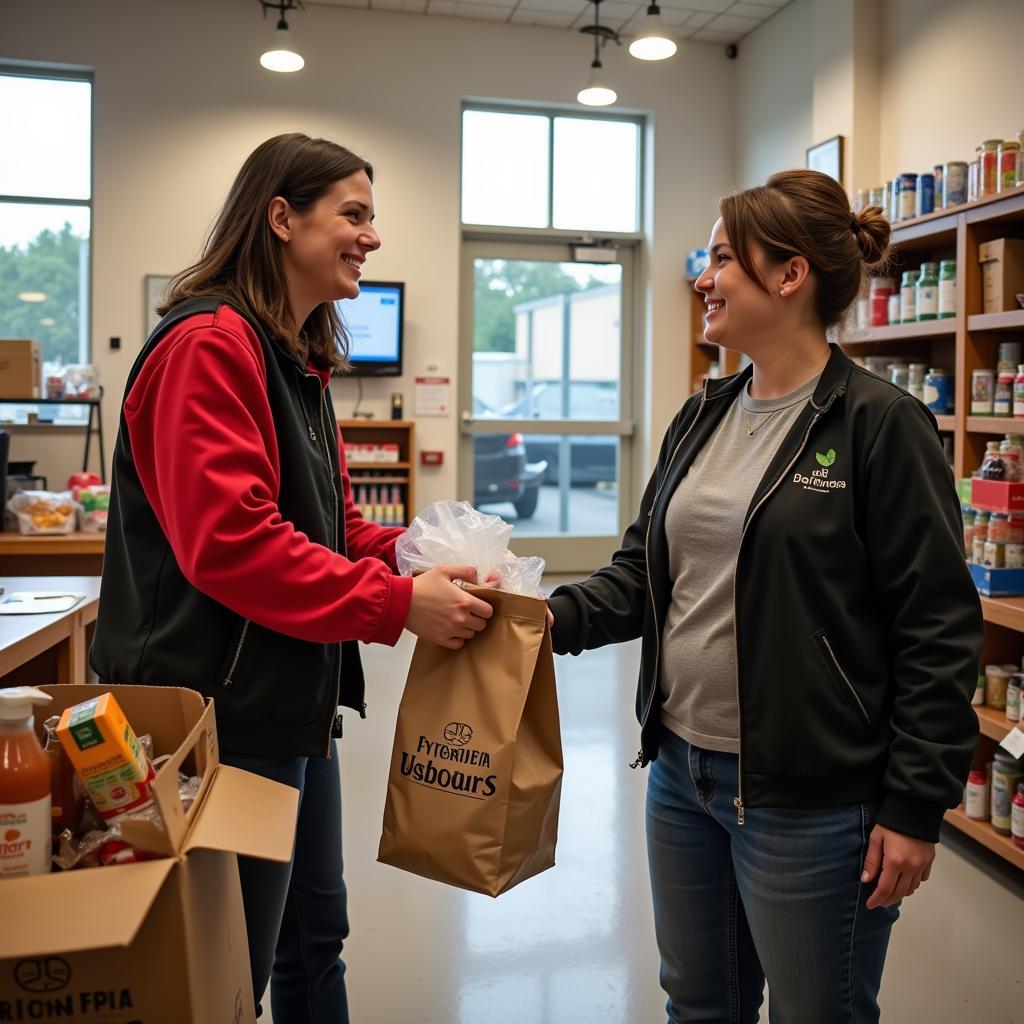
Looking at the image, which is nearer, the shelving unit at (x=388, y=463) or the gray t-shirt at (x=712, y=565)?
the gray t-shirt at (x=712, y=565)

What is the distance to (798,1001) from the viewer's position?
126 centimetres

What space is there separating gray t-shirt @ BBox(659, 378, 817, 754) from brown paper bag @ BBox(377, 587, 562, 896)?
21 centimetres

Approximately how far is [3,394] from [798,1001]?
5728 millimetres

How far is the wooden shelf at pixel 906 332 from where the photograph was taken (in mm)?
3325

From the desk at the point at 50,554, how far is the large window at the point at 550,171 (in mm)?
4166

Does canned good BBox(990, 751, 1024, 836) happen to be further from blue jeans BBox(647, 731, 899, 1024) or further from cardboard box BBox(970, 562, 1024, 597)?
blue jeans BBox(647, 731, 899, 1024)

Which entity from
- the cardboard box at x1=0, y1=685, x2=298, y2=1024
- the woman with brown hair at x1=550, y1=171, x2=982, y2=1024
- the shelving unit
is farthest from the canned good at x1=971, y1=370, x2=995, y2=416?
the shelving unit

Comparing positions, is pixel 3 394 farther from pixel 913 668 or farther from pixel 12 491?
pixel 913 668

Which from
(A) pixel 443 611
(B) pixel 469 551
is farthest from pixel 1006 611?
(A) pixel 443 611

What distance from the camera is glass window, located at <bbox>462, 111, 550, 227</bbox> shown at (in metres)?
7.22

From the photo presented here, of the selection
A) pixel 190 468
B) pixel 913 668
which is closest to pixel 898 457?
pixel 913 668

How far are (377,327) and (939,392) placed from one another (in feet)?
13.9

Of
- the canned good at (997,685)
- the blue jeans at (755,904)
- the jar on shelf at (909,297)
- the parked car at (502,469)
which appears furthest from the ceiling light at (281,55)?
the blue jeans at (755,904)

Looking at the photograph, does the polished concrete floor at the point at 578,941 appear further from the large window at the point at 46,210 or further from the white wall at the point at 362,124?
the large window at the point at 46,210
